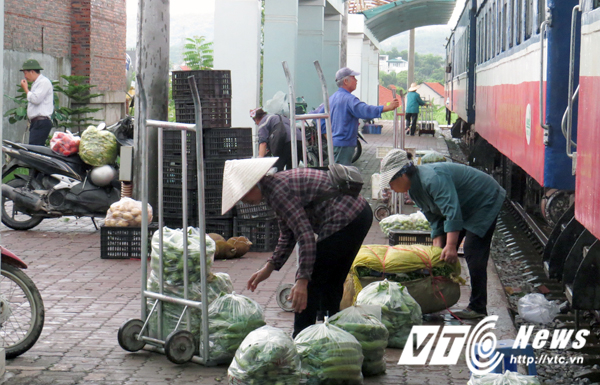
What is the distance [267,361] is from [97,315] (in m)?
2.56

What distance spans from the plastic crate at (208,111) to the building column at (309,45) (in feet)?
38.8

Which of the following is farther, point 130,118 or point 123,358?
point 130,118

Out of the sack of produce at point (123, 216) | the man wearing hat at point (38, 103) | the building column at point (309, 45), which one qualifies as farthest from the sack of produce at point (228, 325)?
the building column at point (309, 45)

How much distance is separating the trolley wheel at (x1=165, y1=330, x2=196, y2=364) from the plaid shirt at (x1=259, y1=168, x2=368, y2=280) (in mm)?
692

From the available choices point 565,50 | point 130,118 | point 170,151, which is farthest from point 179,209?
point 565,50

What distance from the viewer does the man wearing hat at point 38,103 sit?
13.7 meters

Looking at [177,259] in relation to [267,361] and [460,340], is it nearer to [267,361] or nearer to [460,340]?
[267,361]

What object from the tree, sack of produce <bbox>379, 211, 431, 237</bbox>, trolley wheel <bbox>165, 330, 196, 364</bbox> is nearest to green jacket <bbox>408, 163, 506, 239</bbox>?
trolley wheel <bbox>165, 330, 196, 364</bbox>

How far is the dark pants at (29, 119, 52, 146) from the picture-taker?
45.9 ft

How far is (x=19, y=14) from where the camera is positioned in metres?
21.0

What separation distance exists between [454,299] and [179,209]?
4.04m

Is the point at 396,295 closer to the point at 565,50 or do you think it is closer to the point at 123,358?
the point at 123,358

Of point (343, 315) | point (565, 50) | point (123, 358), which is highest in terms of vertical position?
point (565, 50)

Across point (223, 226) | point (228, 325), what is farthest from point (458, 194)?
point (223, 226)
